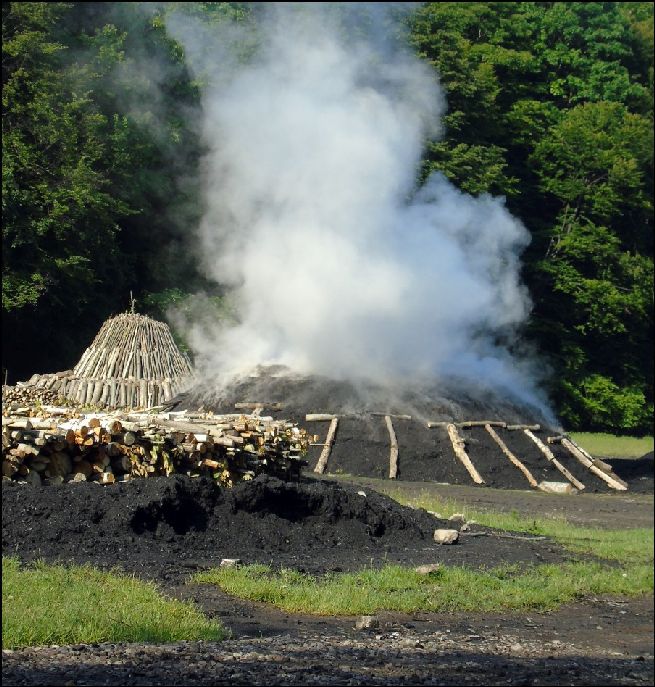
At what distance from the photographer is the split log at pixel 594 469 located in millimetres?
22211

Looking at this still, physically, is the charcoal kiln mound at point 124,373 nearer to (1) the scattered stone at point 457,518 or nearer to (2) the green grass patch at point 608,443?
(2) the green grass patch at point 608,443

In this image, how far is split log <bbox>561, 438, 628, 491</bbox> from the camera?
22.2 meters

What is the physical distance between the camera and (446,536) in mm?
13641

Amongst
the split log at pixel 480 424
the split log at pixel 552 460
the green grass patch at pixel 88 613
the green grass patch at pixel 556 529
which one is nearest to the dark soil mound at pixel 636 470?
the split log at pixel 552 460

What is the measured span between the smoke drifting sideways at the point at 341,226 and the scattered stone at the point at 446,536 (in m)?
11.3

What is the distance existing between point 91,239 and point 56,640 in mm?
22579

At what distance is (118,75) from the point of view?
2988 centimetres

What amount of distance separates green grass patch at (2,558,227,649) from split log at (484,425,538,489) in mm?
13485

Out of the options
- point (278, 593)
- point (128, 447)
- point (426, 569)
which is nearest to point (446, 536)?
point (426, 569)

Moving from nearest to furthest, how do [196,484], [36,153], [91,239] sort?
[196,484]
[36,153]
[91,239]

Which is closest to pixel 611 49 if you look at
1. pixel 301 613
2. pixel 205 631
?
pixel 301 613

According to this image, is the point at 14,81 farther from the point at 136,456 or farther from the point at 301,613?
the point at 301,613

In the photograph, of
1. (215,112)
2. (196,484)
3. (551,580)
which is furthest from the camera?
(215,112)

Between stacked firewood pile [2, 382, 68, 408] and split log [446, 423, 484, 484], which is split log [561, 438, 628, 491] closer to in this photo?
split log [446, 423, 484, 484]
